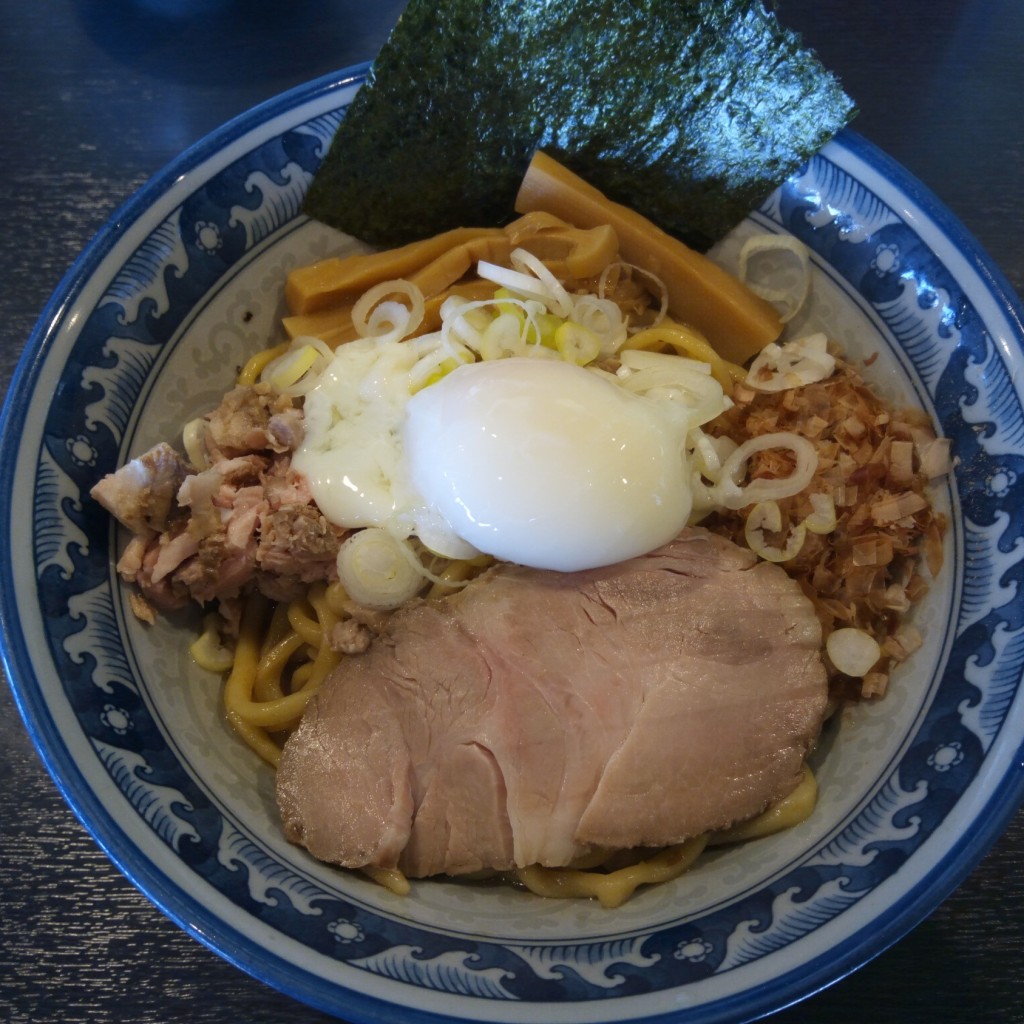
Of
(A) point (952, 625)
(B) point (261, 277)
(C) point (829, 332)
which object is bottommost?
(A) point (952, 625)

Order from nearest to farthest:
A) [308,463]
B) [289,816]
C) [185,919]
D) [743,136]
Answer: [185,919]
[289,816]
[308,463]
[743,136]

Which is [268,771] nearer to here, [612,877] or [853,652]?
[612,877]

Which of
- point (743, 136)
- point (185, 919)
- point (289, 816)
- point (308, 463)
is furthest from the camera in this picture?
point (743, 136)

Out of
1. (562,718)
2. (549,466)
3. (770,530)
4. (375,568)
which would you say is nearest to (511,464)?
(549,466)

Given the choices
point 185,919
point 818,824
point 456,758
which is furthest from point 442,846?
point 818,824

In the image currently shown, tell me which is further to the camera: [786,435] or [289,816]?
[786,435]

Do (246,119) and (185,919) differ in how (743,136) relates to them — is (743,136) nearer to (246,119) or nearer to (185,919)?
(246,119)

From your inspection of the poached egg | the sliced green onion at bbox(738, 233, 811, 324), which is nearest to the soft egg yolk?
the poached egg

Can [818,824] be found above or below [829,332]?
below
